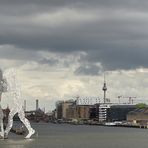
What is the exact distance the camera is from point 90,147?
81188mm

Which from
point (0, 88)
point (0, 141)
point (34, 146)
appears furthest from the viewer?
point (0, 141)

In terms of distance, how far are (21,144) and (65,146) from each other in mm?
5996

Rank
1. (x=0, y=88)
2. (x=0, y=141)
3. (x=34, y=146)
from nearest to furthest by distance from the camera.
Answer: (x=34, y=146), (x=0, y=88), (x=0, y=141)

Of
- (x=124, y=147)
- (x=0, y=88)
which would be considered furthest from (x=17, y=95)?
(x=124, y=147)

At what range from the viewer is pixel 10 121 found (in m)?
87.7

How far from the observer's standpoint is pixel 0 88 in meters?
83.8

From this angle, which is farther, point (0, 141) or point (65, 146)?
point (0, 141)

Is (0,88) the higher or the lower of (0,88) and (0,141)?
the higher

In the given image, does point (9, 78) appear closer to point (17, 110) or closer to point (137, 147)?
point (17, 110)

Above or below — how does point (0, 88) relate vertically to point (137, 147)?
above

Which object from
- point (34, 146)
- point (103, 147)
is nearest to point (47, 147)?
point (34, 146)

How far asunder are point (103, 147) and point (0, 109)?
16640 millimetres

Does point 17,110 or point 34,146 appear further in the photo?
point 17,110

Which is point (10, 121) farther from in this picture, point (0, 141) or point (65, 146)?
point (65, 146)
